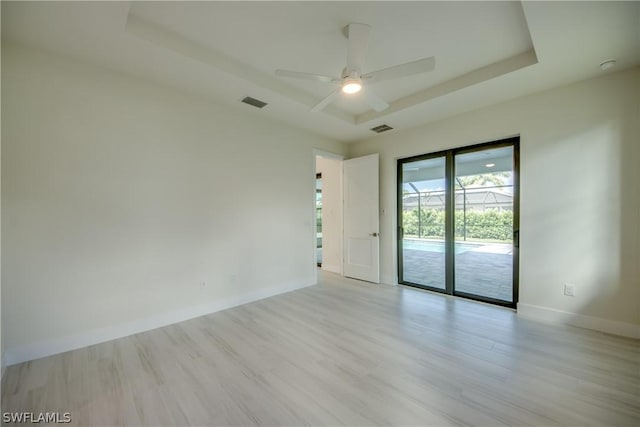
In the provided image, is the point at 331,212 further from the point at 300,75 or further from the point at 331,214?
the point at 300,75

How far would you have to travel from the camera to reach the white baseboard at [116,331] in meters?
2.20

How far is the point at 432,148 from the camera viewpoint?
13.3 ft

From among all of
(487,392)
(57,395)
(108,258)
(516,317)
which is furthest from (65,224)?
(516,317)

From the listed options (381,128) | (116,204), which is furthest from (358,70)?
(116,204)

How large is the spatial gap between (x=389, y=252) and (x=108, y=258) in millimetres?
3947

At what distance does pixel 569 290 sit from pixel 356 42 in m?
3.49

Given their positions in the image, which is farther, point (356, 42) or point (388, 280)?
point (388, 280)

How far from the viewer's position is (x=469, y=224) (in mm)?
3822

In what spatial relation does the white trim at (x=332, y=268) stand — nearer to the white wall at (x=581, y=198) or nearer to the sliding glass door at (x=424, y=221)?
the sliding glass door at (x=424, y=221)

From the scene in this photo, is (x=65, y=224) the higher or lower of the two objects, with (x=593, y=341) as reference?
higher

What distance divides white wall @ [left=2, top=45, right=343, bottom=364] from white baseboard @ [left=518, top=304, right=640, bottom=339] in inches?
137

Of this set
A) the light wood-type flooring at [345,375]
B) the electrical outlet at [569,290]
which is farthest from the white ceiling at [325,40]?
the light wood-type flooring at [345,375]

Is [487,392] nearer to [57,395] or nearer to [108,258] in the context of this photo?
[57,395]

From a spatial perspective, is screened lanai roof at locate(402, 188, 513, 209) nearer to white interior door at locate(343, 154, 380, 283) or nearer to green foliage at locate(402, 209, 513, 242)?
green foliage at locate(402, 209, 513, 242)
